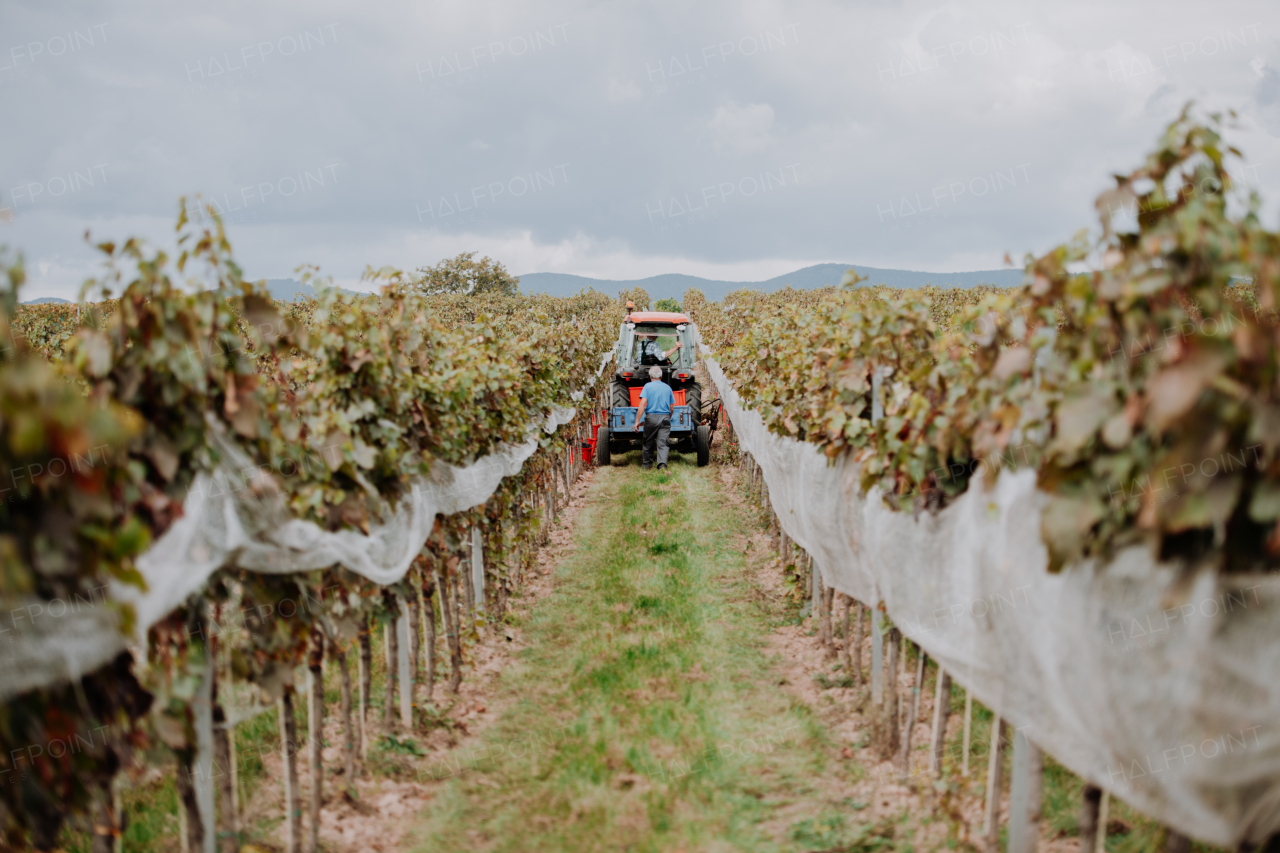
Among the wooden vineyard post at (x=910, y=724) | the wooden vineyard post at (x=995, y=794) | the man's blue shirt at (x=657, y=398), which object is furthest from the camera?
the man's blue shirt at (x=657, y=398)

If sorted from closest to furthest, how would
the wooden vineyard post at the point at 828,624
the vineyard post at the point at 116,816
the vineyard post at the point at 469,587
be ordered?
the vineyard post at the point at 116,816, the wooden vineyard post at the point at 828,624, the vineyard post at the point at 469,587

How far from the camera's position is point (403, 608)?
484 cm

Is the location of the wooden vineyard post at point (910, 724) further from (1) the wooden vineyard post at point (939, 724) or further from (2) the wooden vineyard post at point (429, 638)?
(2) the wooden vineyard post at point (429, 638)

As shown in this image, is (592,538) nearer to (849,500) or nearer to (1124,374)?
(849,500)

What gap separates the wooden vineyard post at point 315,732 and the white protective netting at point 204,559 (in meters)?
0.38

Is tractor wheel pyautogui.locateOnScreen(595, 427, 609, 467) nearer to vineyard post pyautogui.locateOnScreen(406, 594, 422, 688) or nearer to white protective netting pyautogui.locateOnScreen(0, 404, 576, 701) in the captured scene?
vineyard post pyautogui.locateOnScreen(406, 594, 422, 688)

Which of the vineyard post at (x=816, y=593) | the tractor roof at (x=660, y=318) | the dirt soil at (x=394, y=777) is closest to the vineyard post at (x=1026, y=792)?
the dirt soil at (x=394, y=777)

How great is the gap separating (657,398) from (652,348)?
214 cm

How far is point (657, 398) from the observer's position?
12.8 m

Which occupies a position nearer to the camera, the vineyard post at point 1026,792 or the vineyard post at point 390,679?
the vineyard post at point 1026,792

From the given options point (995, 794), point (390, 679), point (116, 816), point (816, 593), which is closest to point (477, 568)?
point (390, 679)

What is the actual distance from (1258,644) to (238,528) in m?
2.90

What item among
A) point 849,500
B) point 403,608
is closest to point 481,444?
point 403,608

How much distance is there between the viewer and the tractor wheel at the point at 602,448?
1393cm
